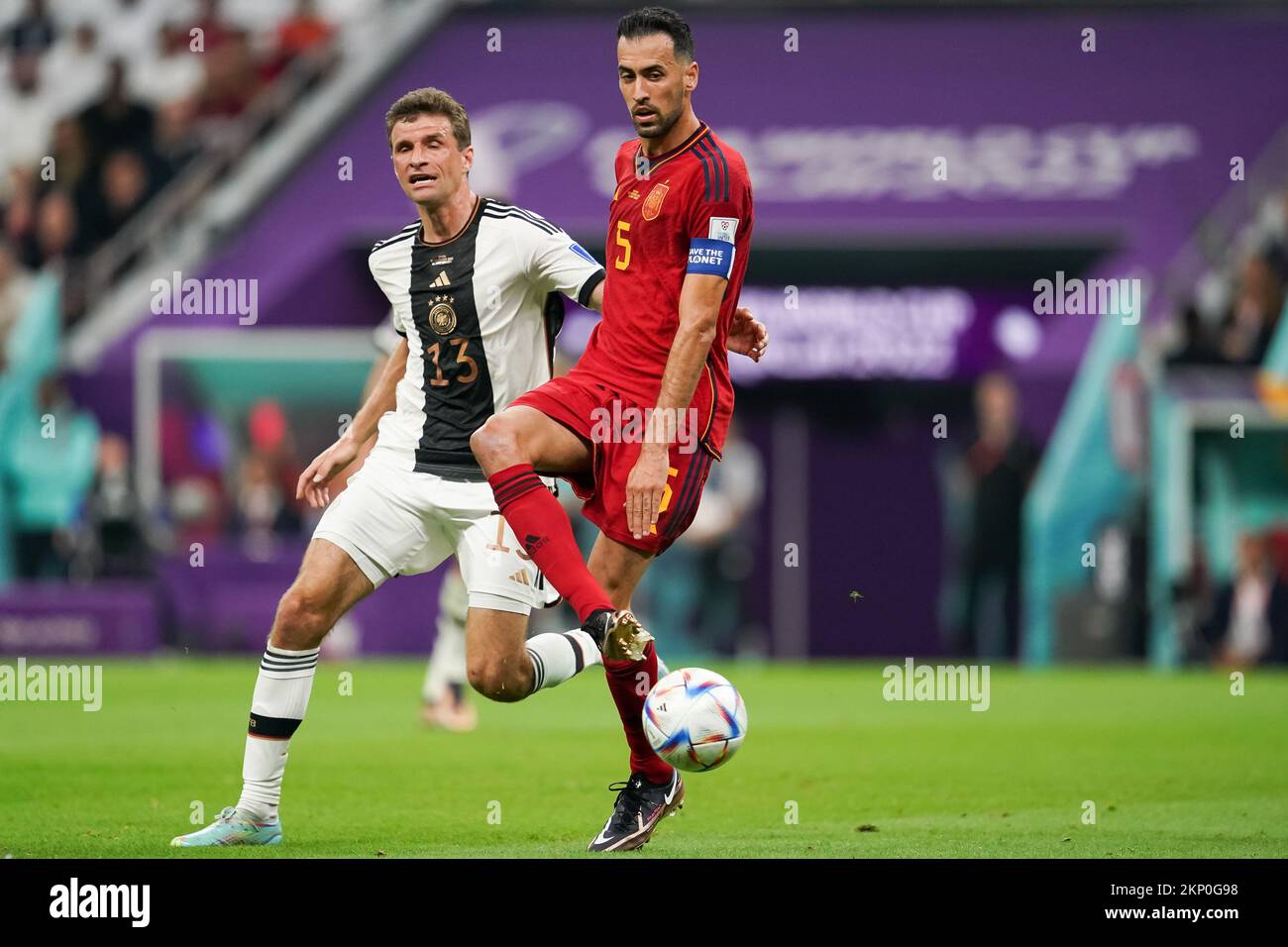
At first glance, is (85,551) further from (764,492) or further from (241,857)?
(241,857)

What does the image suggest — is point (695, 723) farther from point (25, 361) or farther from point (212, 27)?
point (212, 27)

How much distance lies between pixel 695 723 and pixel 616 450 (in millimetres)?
1002

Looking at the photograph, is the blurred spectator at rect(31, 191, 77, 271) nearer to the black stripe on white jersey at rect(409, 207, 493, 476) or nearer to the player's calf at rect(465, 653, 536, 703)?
the black stripe on white jersey at rect(409, 207, 493, 476)

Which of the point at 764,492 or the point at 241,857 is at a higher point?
the point at 764,492

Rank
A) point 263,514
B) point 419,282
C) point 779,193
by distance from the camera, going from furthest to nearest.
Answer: point 779,193
point 263,514
point 419,282

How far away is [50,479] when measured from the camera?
1869cm

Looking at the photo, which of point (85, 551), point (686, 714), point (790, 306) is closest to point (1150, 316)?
point (790, 306)

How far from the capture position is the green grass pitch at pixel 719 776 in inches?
274

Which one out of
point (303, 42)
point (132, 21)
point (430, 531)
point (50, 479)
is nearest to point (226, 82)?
point (303, 42)

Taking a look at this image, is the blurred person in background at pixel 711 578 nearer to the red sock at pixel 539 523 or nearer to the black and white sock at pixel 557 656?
the black and white sock at pixel 557 656

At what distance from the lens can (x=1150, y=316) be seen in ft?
63.2

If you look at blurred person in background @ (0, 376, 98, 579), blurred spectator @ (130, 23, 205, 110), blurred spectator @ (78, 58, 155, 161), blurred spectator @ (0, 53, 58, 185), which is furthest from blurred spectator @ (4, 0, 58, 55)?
blurred person in background @ (0, 376, 98, 579)

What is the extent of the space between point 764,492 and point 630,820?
13.0 metres

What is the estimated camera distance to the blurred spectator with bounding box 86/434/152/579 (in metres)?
18.0
